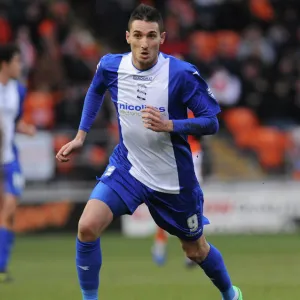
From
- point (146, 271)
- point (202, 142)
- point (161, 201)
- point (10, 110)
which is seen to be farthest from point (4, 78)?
point (161, 201)

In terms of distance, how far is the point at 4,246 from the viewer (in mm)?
11953

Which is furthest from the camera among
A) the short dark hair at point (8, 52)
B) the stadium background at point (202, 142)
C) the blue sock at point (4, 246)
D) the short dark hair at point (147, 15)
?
the stadium background at point (202, 142)

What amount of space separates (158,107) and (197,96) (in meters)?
0.32

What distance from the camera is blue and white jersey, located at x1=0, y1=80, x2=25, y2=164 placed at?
1231 centimetres

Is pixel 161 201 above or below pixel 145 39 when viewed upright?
below

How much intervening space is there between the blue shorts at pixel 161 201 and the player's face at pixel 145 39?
0.93 metres

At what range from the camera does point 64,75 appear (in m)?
20.4

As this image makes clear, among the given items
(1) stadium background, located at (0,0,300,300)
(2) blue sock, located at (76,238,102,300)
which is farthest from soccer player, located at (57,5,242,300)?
(1) stadium background, located at (0,0,300,300)

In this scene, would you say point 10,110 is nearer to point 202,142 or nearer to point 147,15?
point 202,142

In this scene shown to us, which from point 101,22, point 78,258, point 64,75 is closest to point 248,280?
point 78,258

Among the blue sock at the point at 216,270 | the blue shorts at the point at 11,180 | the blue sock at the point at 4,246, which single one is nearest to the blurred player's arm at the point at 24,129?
the blue shorts at the point at 11,180

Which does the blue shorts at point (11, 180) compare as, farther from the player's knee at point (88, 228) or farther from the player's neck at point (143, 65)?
the player's knee at point (88, 228)

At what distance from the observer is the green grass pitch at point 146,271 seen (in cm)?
998

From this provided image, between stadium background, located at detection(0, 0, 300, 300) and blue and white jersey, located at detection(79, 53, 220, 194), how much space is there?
2.61 metres
